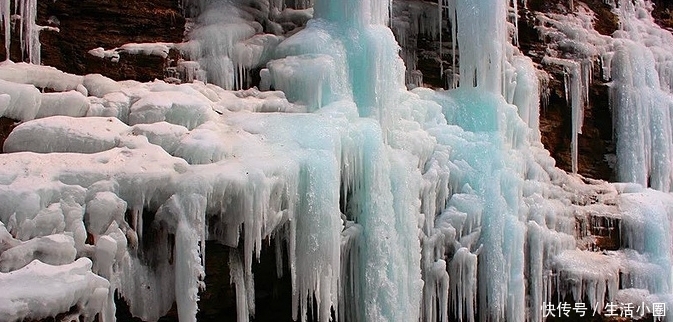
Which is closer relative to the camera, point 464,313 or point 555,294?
point 464,313

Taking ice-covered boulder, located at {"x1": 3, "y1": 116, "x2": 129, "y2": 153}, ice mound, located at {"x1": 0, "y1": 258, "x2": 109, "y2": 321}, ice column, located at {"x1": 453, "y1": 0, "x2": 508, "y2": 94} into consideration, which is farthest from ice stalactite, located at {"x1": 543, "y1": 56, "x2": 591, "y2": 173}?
ice mound, located at {"x1": 0, "y1": 258, "x2": 109, "y2": 321}

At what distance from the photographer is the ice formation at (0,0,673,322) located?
4.66 meters

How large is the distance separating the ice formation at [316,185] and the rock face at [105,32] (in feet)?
0.55

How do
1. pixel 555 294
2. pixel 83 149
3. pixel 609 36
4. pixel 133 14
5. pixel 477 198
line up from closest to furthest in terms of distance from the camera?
1. pixel 83 149
2. pixel 133 14
3. pixel 477 198
4. pixel 555 294
5. pixel 609 36

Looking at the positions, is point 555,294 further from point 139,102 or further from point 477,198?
point 139,102

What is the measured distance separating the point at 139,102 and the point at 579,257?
553 cm

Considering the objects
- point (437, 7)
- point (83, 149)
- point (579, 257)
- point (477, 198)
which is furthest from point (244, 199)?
point (579, 257)

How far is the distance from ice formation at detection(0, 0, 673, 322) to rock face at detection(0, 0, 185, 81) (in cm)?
17

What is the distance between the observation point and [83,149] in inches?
199

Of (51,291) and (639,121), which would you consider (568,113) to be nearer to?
(639,121)

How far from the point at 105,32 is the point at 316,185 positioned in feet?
8.15

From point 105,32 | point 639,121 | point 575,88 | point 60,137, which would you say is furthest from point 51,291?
point 639,121

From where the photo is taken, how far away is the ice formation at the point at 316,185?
466 centimetres

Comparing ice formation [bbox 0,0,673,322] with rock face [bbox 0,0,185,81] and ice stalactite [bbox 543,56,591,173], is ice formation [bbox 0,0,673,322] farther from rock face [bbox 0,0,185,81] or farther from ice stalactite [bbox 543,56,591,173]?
rock face [bbox 0,0,185,81]
